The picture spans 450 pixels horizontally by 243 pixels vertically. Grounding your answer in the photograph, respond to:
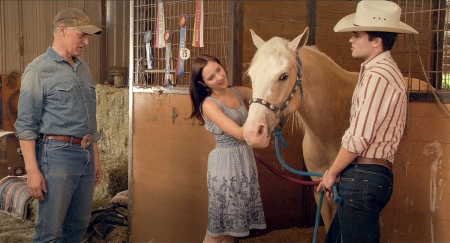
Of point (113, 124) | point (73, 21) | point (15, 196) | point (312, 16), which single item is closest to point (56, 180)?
point (73, 21)

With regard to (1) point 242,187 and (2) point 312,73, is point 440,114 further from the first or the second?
(1) point 242,187

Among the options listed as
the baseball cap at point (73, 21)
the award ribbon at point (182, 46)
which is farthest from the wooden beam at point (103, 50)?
the baseball cap at point (73, 21)

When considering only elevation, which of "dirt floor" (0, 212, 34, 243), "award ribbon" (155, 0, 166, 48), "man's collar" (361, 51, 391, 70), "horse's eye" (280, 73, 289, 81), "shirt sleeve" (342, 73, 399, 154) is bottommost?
"dirt floor" (0, 212, 34, 243)

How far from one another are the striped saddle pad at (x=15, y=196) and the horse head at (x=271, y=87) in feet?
8.31

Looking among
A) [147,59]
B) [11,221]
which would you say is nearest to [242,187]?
[147,59]

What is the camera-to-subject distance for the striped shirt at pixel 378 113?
5.57 ft

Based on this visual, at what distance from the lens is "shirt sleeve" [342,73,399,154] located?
1.70 m

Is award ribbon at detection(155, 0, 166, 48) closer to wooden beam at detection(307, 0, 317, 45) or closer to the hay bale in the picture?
wooden beam at detection(307, 0, 317, 45)

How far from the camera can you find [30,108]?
2.35m

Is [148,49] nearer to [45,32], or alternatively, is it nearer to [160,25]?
[160,25]

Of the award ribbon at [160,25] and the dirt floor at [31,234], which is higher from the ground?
the award ribbon at [160,25]

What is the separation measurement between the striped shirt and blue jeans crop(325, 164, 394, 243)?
0.21 ft

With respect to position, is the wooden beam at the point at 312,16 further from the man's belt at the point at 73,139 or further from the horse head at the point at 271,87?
the man's belt at the point at 73,139

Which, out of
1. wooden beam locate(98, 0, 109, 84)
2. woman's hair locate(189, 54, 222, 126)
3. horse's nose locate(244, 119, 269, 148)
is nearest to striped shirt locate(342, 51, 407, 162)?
horse's nose locate(244, 119, 269, 148)
